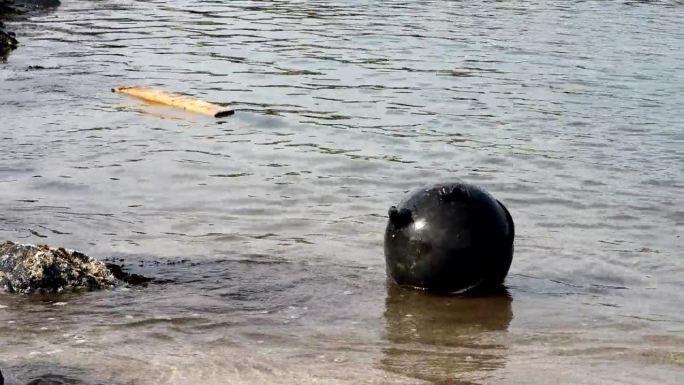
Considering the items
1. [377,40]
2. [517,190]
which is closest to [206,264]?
[517,190]

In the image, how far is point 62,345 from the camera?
23.3 ft

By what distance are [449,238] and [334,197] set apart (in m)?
3.79

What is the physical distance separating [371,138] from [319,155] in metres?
1.27

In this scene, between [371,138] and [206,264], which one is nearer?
[206,264]

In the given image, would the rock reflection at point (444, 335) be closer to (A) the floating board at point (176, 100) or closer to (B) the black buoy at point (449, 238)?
(B) the black buoy at point (449, 238)

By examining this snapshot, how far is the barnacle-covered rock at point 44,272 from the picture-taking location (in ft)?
27.1

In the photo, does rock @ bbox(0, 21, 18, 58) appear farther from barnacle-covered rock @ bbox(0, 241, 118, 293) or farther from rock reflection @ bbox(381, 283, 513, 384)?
rock reflection @ bbox(381, 283, 513, 384)

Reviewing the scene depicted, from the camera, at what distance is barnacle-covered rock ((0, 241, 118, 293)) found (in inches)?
325

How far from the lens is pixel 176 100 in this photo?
16.6m

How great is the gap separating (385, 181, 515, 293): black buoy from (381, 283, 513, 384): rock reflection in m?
0.20

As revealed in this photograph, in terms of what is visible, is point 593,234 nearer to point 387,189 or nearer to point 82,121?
point 387,189

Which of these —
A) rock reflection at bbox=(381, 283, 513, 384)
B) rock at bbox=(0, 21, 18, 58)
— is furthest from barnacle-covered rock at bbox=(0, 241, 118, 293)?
rock at bbox=(0, 21, 18, 58)

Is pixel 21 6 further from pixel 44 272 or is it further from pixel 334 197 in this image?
pixel 44 272

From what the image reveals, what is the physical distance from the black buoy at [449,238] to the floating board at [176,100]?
26.4 feet
